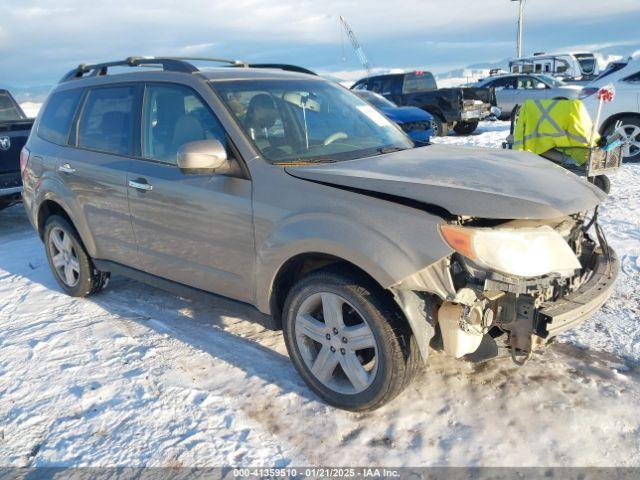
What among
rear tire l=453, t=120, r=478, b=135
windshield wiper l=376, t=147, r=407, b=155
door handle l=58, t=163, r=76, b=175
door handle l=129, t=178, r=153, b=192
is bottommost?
rear tire l=453, t=120, r=478, b=135

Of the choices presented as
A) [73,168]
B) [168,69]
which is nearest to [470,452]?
[168,69]

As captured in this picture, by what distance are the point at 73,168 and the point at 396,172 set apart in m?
2.83

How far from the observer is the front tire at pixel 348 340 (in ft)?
9.36

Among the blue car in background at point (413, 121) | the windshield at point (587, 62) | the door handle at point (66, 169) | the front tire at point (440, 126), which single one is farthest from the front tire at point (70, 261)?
the windshield at point (587, 62)

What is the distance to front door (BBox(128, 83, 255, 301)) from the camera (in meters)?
3.42

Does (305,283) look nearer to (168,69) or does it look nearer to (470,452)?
(470,452)

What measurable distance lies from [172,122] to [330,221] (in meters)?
1.60

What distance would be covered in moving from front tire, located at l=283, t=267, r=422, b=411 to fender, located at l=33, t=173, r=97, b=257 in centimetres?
224

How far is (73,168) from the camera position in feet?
15.1

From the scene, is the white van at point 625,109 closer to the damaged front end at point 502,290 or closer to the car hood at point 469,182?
the car hood at point 469,182

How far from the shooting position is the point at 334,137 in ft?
12.5

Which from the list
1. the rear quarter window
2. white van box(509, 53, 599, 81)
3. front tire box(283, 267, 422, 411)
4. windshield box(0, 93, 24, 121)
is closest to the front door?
front tire box(283, 267, 422, 411)

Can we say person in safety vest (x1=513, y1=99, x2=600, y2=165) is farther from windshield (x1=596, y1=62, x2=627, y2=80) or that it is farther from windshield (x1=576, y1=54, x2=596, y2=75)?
windshield (x1=576, y1=54, x2=596, y2=75)

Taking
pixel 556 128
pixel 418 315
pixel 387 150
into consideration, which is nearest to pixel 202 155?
pixel 387 150
